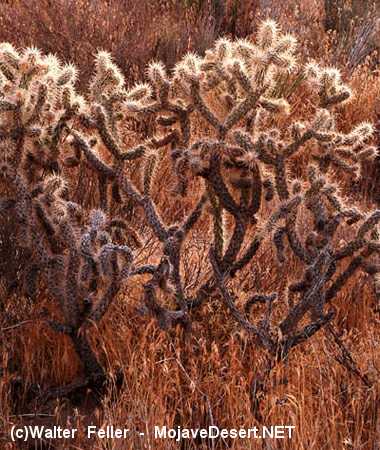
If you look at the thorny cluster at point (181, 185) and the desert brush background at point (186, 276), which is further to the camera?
the thorny cluster at point (181, 185)

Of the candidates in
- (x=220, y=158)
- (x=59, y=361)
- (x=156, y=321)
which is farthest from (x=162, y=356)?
(x=220, y=158)

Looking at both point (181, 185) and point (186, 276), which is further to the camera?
point (186, 276)

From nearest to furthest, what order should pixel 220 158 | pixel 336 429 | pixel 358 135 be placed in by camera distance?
pixel 336 429, pixel 220 158, pixel 358 135

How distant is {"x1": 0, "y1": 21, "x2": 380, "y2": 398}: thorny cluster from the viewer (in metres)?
2.66

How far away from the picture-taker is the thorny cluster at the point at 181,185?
8.73ft

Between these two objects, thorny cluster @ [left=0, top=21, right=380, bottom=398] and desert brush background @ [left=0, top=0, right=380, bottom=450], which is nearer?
desert brush background @ [left=0, top=0, right=380, bottom=450]

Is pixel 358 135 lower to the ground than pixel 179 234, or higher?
higher

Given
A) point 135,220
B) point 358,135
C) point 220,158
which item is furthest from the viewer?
point 135,220

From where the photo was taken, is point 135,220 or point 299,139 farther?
point 135,220

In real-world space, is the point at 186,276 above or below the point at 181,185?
below

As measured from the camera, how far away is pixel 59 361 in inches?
110

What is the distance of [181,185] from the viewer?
2.74 m

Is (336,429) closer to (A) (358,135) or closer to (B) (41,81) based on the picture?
(A) (358,135)

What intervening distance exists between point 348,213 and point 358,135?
1.11 ft
